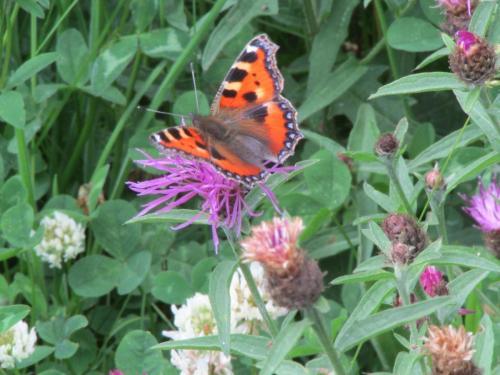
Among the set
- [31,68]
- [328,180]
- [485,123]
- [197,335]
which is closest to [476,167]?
[485,123]

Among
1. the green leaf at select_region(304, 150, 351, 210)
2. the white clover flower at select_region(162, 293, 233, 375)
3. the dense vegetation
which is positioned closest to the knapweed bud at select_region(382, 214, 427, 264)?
the dense vegetation

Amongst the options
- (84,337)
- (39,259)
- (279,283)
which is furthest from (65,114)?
(279,283)

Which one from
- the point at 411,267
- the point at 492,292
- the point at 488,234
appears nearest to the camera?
the point at 411,267

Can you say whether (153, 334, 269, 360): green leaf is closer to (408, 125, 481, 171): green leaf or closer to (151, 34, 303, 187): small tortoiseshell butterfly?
(151, 34, 303, 187): small tortoiseshell butterfly

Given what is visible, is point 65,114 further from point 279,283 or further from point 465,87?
point 279,283

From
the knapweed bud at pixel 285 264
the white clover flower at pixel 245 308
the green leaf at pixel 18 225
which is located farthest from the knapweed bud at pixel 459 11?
the green leaf at pixel 18 225

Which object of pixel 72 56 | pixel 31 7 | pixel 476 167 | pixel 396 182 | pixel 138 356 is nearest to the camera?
pixel 476 167

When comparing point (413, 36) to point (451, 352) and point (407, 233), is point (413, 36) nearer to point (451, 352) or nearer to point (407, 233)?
point (407, 233)
